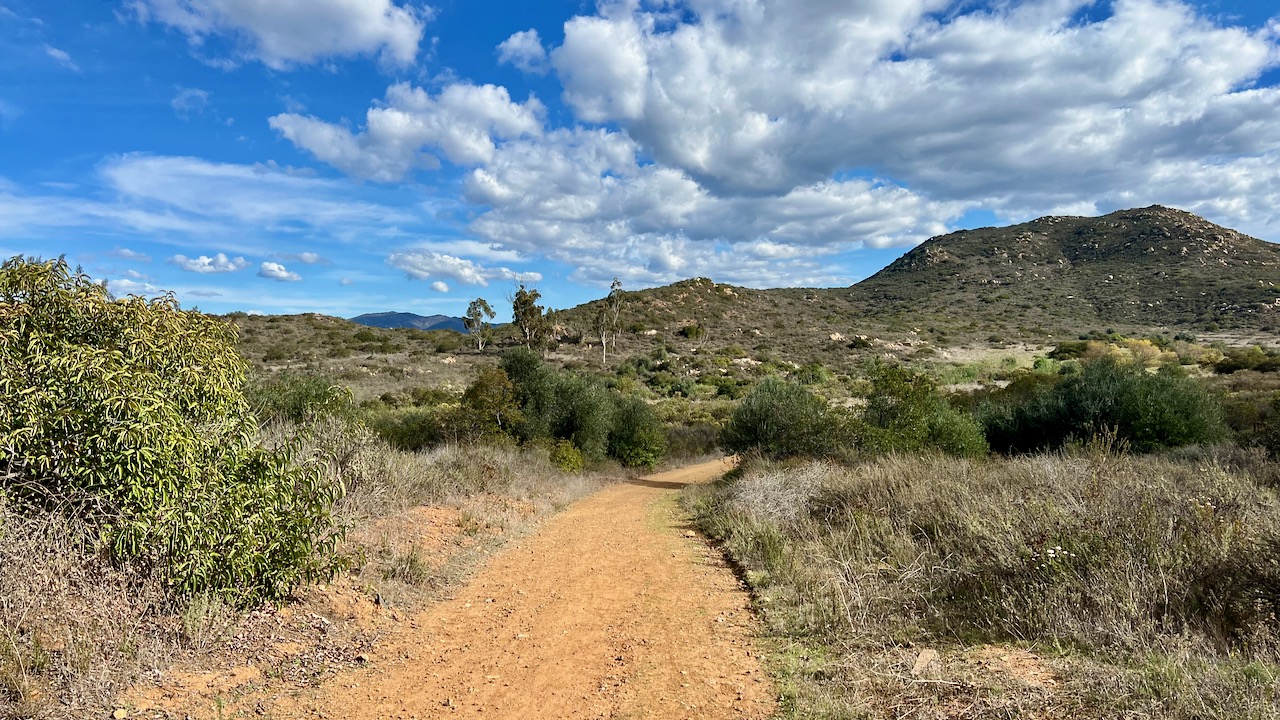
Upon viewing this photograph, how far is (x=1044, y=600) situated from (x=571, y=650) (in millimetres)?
4350

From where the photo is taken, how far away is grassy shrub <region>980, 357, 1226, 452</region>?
569 inches

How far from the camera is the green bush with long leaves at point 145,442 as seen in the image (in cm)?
486

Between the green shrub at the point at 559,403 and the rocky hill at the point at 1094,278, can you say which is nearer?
the green shrub at the point at 559,403

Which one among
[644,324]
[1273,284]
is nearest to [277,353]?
[644,324]

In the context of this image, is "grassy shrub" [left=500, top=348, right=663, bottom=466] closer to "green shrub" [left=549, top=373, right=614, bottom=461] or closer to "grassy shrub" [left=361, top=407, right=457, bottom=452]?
"green shrub" [left=549, top=373, right=614, bottom=461]

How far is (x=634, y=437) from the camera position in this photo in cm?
2452

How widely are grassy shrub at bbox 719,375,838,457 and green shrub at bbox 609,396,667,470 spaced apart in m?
3.78

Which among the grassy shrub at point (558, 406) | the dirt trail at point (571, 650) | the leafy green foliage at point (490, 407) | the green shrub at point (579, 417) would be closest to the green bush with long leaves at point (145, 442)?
the dirt trail at point (571, 650)

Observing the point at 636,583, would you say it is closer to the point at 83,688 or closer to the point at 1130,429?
the point at 83,688

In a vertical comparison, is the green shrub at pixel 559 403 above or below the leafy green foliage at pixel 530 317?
below

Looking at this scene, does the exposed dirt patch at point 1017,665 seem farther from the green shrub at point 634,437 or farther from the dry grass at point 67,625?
the green shrub at point 634,437

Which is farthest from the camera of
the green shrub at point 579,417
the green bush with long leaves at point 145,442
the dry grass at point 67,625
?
the green shrub at point 579,417

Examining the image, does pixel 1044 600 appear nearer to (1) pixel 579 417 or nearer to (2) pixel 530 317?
(1) pixel 579 417

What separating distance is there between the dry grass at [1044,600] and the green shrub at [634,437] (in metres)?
15.1
